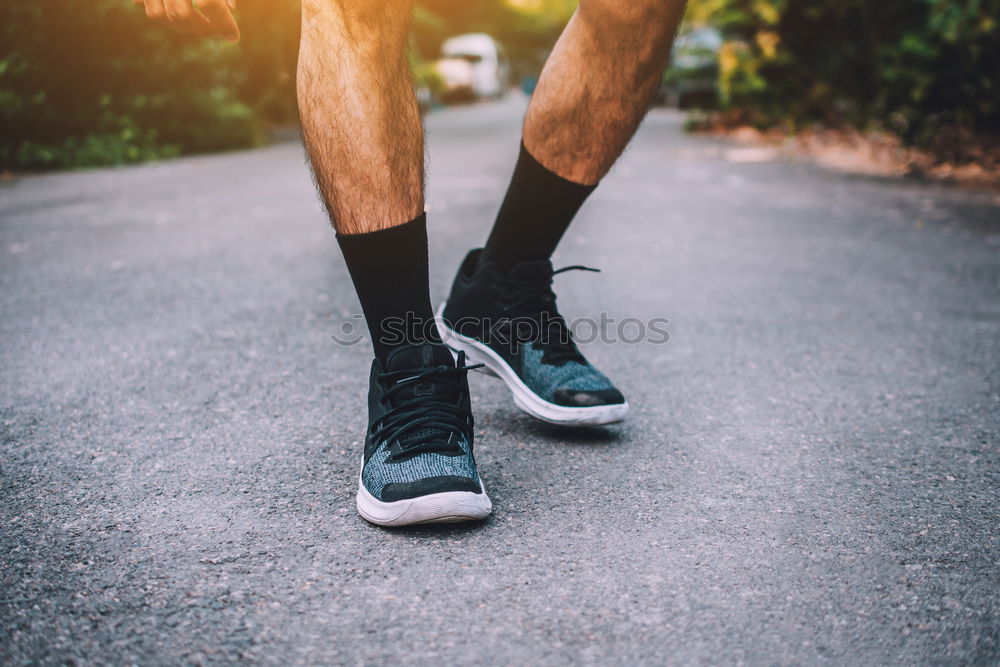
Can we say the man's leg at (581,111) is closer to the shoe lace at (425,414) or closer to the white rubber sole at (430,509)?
the shoe lace at (425,414)

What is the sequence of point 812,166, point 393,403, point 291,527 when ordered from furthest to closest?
1. point 812,166
2. point 393,403
3. point 291,527

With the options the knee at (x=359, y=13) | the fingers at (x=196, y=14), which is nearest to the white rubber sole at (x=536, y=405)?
the knee at (x=359, y=13)

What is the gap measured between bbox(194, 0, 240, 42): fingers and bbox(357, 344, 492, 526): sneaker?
0.61 m

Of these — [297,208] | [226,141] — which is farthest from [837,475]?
[226,141]

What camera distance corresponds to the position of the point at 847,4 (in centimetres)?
845

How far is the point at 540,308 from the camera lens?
1788 mm


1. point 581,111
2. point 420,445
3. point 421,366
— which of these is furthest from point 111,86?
point 420,445

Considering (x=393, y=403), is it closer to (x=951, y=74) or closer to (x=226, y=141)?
(x=951, y=74)

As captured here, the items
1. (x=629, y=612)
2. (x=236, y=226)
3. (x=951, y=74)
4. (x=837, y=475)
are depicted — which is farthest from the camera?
(x=951, y=74)

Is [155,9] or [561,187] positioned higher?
[155,9]

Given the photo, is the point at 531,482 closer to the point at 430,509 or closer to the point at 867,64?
the point at 430,509

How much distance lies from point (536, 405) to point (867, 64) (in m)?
7.89

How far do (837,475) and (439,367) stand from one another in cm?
77

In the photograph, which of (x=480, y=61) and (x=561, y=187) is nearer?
(x=561, y=187)
